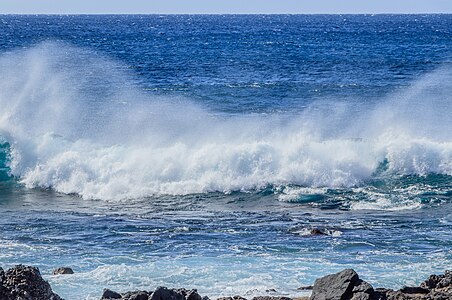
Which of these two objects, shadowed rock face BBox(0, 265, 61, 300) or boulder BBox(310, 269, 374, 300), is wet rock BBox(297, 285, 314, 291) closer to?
boulder BBox(310, 269, 374, 300)

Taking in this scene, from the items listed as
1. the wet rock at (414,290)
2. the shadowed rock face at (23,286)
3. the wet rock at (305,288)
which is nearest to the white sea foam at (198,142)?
the wet rock at (305,288)

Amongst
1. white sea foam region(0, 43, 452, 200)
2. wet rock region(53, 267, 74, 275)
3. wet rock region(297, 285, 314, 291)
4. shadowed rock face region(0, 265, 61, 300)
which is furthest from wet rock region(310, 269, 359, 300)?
white sea foam region(0, 43, 452, 200)

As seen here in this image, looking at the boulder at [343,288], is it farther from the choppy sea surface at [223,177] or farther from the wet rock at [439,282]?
the choppy sea surface at [223,177]

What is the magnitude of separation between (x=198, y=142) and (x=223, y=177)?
416 centimetres

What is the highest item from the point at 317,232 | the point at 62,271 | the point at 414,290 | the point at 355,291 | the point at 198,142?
the point at 355,291

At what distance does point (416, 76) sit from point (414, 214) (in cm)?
2962

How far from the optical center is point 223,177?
82.6 ft

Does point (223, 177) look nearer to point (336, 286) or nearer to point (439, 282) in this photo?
point (439, 282)

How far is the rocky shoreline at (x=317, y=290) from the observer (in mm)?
10438

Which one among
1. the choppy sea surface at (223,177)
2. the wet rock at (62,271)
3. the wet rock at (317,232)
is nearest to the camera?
the wet rock at (62,271)

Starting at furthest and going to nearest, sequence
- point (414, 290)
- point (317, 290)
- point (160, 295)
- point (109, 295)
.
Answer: point (414, 290)
point (109, 295)
point (317, 290)
point (160, 295)

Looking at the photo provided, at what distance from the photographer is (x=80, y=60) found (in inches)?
2192

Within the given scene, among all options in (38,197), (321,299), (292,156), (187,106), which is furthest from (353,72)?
(321,299)

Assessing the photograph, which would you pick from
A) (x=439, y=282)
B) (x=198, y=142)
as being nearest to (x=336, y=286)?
(x=439, y=282)
